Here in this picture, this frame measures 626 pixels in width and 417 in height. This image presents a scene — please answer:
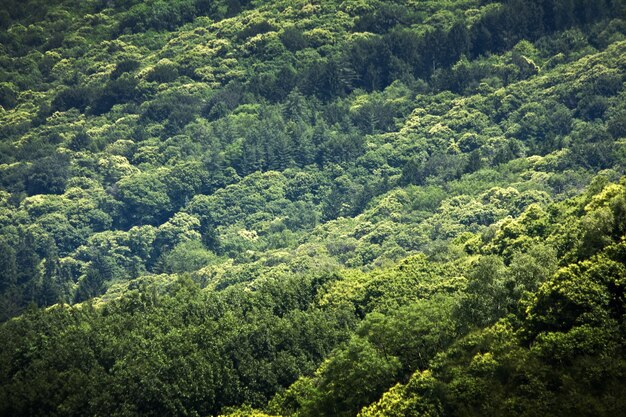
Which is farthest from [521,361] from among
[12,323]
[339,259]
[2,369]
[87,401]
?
[339,259]

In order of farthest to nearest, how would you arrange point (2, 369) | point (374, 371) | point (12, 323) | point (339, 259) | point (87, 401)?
point (339, 259) → point (12, 323) → point (2, 369) → point (87, 401) → point (374, 371)

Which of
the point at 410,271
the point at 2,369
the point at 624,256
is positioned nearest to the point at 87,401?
the point at 2,369

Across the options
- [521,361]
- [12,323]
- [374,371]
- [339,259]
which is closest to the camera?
[521,361]

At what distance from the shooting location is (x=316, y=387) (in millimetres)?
109750

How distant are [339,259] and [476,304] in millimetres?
89683

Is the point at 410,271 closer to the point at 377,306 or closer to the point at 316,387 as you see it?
the point at 377,306

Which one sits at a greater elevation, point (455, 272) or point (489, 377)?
point (489, 377)

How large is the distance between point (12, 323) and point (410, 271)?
49.3 meters

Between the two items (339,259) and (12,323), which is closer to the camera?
(12,323)

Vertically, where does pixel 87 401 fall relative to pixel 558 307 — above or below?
below

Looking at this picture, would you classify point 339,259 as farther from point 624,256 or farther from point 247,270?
point 624,256

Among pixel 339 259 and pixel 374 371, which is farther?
pixel 339 259

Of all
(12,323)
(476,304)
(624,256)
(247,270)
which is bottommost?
(247,270)

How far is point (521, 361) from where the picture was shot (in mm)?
86438
